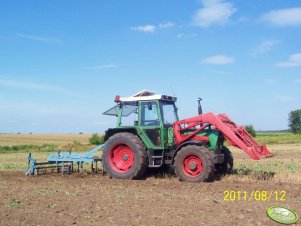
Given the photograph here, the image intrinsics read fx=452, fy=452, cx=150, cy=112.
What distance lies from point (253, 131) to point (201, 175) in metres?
43.2

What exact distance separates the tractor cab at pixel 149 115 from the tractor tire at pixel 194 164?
0.87m

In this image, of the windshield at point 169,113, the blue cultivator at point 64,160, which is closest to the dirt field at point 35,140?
the blue cultivator at point 64,160

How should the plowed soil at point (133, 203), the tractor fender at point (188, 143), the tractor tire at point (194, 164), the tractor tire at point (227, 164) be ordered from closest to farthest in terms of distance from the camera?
the plowed soil at point (133, 203), the tractor tire at point (194, 164), the tractor fender at point (188, 143), the tractor tire at point (227, 164)

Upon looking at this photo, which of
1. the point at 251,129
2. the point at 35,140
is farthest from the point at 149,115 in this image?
the point at 35,140

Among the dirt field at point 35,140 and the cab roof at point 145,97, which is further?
the dirt field at point 35,140

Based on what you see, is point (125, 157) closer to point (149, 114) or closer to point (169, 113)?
point (149, 114)

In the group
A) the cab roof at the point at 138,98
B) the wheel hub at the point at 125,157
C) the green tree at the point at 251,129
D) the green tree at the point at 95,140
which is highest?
the green tree at the point at 251,129

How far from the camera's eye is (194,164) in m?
11.8

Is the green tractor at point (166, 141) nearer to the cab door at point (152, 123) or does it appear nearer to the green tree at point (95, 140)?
the cab door at point (152, 123)

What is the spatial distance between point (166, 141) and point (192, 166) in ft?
4.15

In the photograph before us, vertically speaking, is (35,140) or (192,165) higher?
(35,140)

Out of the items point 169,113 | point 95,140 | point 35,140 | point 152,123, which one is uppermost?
point 35,140
